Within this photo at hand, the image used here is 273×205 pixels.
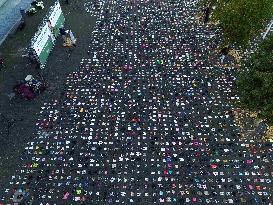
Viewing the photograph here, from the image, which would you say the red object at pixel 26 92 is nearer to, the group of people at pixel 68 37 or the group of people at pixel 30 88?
the group of people at pixel 30 88

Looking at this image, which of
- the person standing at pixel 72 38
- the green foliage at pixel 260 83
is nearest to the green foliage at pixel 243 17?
the green foliage at pixel 260 83

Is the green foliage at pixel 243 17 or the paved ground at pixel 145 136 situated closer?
the paved ground at pixel 145 136

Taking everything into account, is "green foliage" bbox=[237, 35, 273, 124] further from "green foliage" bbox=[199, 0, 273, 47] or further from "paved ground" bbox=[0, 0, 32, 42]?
"paved ground" bbox=[0, 0, 32, 42]

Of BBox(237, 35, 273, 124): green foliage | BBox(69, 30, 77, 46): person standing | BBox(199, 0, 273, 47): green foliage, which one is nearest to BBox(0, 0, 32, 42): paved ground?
BBox(69, 30, 77, 46): person standing

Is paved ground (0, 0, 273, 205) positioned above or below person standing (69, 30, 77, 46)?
below

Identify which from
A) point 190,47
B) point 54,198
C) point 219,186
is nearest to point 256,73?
point 219,186

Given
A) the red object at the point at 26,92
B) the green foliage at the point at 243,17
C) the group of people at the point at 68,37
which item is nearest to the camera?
the green foliage at the point at 243,17
